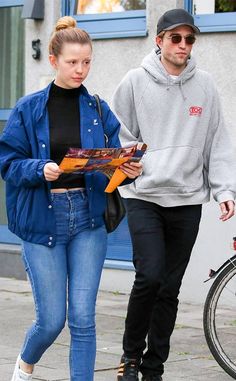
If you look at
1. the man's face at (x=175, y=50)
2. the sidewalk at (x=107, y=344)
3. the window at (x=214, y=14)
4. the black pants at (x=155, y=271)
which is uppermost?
the man's face at (x=175, y=50)

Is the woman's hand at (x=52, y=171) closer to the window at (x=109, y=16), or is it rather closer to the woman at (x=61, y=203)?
the woman at (x=61, y=203)

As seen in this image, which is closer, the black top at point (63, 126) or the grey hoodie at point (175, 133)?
the black top at point (63, 126)

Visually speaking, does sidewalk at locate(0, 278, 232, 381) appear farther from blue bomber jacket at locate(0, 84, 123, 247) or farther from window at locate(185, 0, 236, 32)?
window at locate(185, 0, 236, 32)

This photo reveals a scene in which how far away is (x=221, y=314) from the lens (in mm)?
6449

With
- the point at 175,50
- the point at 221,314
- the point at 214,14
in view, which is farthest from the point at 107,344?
the point at 214,14

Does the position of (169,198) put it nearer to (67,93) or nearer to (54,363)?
(67,93)

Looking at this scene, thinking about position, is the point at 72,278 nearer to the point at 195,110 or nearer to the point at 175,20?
the point at 195,110

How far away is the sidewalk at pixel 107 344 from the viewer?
22.3 ft

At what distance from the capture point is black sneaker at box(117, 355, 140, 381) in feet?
20.5

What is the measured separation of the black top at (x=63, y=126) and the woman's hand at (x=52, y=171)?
0.83ft

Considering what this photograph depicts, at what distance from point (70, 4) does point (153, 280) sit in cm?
538

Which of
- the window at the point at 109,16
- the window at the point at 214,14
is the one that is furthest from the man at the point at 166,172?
the window at the point at 109,16

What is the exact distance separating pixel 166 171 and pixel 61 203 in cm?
95

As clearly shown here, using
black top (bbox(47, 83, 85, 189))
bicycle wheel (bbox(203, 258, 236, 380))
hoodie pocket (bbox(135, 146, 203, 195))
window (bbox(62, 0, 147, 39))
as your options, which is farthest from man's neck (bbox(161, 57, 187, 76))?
window (bbox(62, 0, 147, 39))
